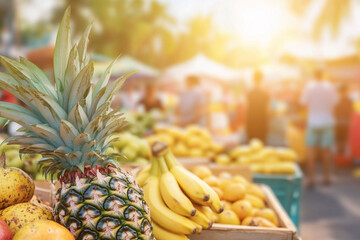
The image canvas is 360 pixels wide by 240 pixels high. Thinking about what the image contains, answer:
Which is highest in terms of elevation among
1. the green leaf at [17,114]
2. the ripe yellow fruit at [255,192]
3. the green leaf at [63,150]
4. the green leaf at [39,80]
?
the green leaf at [39,80]

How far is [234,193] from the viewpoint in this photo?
2.70 metres

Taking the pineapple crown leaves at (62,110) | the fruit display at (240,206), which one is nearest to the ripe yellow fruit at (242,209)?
the fruit display at (240,206)

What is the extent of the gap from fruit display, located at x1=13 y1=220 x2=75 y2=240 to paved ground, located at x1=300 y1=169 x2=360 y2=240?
4.58 metres

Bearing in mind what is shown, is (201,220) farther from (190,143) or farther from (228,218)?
(190,143)

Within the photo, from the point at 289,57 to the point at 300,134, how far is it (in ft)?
22.5

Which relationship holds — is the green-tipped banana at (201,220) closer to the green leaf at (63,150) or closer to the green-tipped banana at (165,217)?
the green-tipped banana at (165,217)

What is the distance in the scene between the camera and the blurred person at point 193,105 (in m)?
7.61

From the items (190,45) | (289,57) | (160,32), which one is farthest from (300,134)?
(190,45)

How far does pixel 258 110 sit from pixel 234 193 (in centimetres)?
487

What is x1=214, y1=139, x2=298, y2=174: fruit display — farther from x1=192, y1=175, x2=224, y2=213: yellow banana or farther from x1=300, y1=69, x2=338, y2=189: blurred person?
x1=300, y1=69, x2=338, y2=189: blurred person

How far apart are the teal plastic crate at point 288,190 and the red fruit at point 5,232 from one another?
124 inches

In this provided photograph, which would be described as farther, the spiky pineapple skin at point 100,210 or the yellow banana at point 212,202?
the yellow banana at point 212,202

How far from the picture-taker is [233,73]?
19750 millimetres

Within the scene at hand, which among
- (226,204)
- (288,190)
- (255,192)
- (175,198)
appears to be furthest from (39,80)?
(288,190)
